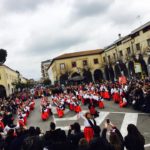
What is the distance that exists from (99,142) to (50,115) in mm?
17519

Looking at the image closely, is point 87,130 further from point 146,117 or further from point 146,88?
point 146,88

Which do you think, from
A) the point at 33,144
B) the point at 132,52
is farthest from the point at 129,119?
the point at 132,52

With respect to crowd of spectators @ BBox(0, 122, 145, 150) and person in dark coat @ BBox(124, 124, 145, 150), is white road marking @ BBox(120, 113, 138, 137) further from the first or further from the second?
person in dark coat @ BBox(124, 124, 145, 150)

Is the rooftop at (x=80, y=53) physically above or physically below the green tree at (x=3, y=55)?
below

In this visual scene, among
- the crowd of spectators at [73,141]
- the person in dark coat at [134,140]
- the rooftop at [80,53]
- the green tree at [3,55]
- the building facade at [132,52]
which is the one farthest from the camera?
the green tree at [3,55]

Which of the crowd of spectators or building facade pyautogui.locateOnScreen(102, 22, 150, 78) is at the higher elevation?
building facade pyautogui.locateOnScreen(102, 22, 150, 78)

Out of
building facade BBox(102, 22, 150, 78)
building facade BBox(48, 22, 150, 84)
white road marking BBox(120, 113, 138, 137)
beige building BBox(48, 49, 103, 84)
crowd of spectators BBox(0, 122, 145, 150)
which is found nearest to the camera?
crowd of spectators BBox(0, 122, 145, 150)

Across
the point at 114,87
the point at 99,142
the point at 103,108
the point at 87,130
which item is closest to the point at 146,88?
the point at 103,108

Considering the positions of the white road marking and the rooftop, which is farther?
the rooftop

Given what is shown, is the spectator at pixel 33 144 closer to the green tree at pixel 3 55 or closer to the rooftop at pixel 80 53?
the rooftop at pixel 80 53

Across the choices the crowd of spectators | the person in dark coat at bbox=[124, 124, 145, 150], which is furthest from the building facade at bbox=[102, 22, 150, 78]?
the person in dark coat at bbox=[124, 124, 145, 150]

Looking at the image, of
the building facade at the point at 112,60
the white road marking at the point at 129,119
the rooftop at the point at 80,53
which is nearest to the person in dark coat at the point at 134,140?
the white road marking at the point at 129,119

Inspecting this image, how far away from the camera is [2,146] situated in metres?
9.45

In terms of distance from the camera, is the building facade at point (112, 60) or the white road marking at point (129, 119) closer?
the white road marking at point (129, 119)
